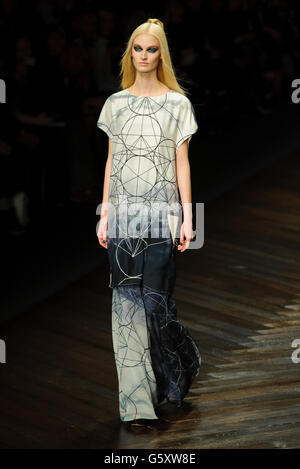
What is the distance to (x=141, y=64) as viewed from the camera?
362 centimetres

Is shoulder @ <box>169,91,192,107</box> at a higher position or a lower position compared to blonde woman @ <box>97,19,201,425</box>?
higher

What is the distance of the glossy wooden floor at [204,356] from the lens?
3.77m

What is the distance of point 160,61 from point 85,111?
303cm

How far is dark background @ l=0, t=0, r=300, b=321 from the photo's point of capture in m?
5.95

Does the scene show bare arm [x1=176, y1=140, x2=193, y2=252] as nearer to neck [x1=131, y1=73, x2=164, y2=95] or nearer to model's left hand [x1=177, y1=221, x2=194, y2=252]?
model's left hand [x1=177, y1=221, x2=194, y2=252]

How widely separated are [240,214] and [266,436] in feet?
9.14

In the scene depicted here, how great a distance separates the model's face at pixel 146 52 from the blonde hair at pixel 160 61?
15 mm

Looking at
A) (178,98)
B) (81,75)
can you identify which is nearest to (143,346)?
(178,98)

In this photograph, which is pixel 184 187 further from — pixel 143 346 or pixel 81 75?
pixel 81 75

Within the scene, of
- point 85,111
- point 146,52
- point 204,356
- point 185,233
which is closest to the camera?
point 146,52

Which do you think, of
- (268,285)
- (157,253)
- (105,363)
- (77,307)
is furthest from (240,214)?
(157,253)

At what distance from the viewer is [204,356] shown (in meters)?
4.44

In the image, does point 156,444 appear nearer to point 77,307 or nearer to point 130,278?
point 130,278

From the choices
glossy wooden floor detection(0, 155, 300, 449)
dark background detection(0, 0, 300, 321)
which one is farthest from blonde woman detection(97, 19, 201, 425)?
dark background detection(0, 0, 300, 321)
